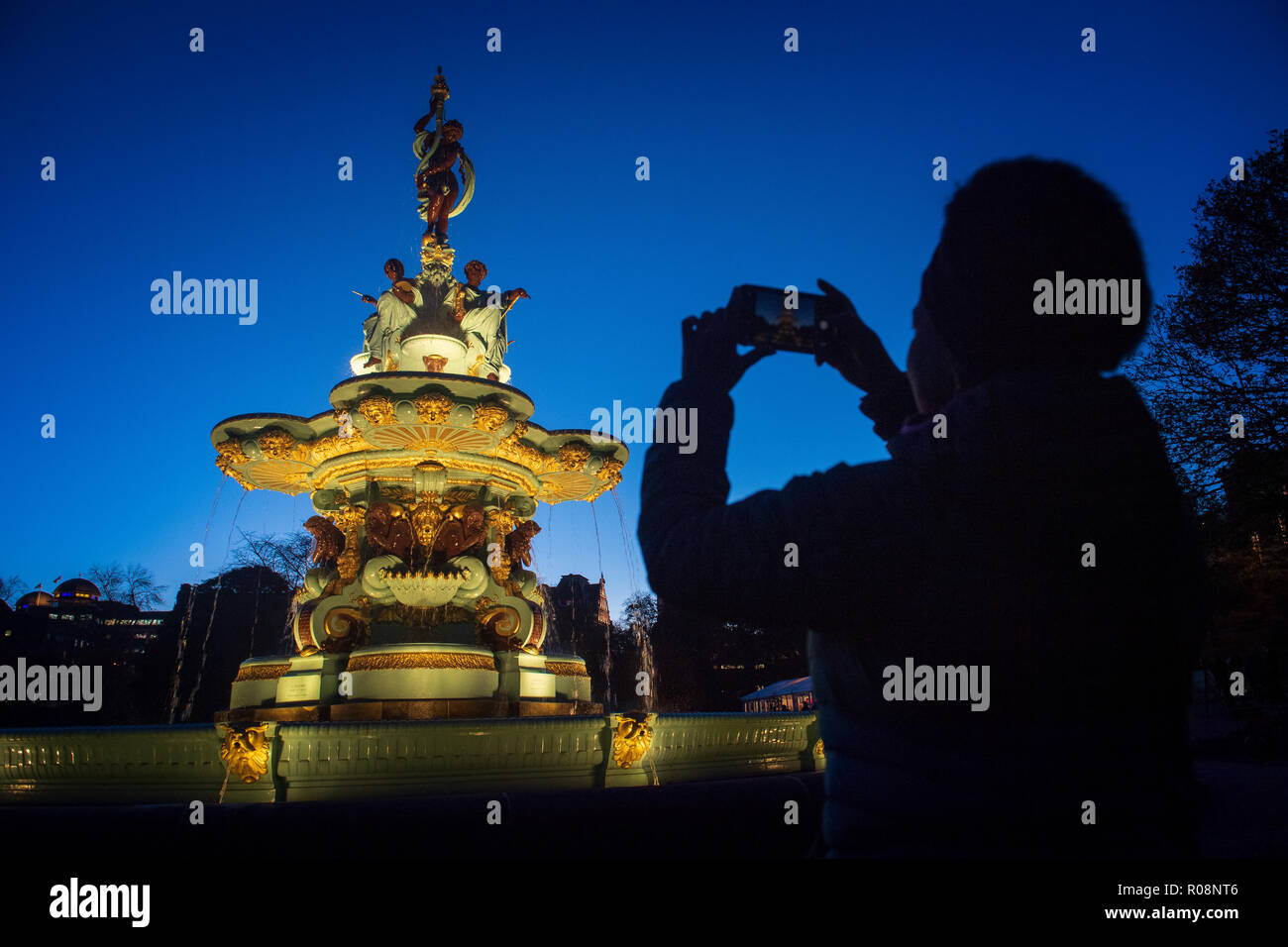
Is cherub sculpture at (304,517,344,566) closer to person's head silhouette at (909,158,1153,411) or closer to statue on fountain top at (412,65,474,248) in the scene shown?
statue on fountain top at (412,65,474,248)

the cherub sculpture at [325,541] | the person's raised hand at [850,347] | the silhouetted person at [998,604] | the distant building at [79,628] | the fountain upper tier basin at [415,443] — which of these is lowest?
the distant building at [79,628]

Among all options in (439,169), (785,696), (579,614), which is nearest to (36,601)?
(579,614)

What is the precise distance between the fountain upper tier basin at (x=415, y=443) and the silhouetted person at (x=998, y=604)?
6.65 metres

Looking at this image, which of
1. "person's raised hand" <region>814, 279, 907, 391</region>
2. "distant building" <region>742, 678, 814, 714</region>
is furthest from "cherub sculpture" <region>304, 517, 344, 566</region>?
"distant building" <region>742, 678, 814, 714</region>

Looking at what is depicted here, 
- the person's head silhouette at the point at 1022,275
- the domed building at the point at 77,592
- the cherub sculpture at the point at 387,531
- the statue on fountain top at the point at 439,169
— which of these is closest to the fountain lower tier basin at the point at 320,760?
the cherub sculpture at the point at 387,531

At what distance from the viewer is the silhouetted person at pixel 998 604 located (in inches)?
45.3

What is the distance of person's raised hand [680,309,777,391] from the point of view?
1.46m

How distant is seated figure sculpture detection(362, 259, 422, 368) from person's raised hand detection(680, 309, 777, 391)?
849cm

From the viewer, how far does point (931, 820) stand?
3.82ft

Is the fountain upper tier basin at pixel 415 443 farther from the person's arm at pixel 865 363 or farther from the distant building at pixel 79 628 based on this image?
the distant building at pixel 79 628

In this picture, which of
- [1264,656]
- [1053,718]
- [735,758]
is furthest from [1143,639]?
[1264,656]

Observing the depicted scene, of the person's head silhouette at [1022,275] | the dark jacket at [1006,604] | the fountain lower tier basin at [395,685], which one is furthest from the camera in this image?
the fountain lower tier basin at [395,685]
